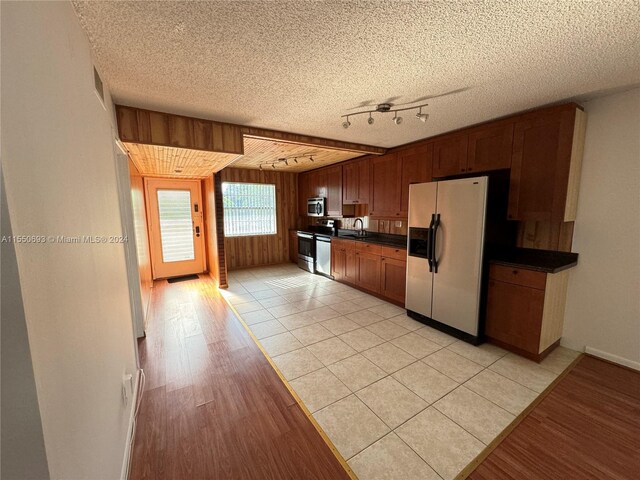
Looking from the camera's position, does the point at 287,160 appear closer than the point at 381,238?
No

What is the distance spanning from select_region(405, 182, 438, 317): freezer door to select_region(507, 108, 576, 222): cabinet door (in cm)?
81

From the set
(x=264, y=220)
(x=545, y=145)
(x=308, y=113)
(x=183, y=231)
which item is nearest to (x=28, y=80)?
(x=308, y=113)

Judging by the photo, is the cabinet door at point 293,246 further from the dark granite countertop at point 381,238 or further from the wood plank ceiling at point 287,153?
the wood plank ceiling at point 287,153

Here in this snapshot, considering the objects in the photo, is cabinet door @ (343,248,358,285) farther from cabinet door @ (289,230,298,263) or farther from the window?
the window

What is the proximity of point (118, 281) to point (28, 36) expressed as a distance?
1.51 m

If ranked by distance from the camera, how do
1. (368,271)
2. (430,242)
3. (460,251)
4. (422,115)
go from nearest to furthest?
(422,115)
(460,251)
(430,242)
(368,271)

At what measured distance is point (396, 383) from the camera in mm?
2258

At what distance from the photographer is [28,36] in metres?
0.76

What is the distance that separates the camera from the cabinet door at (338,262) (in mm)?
5027

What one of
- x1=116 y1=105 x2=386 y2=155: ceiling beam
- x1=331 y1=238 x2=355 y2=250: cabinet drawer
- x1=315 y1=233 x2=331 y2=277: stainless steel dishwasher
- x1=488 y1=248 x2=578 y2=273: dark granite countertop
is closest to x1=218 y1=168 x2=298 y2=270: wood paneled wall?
x1=315 y1=233 x2=331 y2=277: stainless steel dishwasher

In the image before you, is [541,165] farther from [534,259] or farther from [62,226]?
[62,226]

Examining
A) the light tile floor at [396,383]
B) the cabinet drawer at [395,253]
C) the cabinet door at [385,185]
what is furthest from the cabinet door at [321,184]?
the light tile floor at [396,383]

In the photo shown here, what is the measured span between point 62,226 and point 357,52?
1.75m

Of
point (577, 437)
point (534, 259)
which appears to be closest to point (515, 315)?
point (534, 259)
